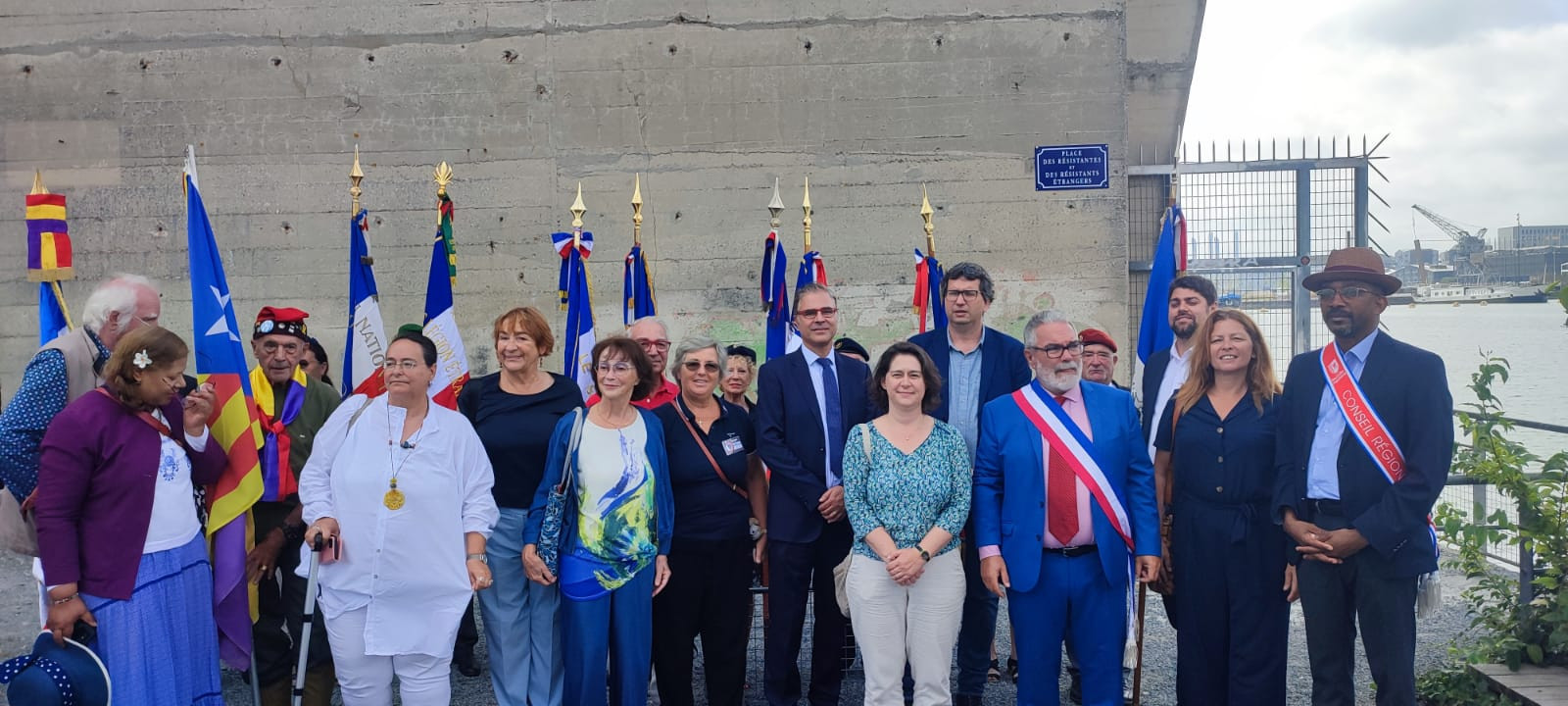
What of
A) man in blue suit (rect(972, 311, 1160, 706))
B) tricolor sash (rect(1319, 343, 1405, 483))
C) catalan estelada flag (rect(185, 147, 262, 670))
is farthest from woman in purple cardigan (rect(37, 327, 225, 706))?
tricolor sash (rect(1319, 343, 1405, 483))

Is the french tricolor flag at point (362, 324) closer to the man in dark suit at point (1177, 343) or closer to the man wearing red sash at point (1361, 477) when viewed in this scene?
the man in dark suit at point (1177, 343)

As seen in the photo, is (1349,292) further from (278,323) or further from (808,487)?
(278,323)

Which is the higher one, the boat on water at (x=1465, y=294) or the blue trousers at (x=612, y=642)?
the boat on water at (x=1465, y=294)

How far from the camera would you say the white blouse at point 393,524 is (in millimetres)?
3500

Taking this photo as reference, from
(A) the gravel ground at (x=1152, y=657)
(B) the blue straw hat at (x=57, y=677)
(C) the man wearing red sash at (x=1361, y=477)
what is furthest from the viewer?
(A) the gravel ground at (x=1152, y=657)

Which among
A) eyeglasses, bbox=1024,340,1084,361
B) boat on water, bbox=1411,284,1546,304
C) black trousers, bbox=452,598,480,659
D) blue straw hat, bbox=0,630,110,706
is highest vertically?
boat on water, bbox=1411,284,1546,304

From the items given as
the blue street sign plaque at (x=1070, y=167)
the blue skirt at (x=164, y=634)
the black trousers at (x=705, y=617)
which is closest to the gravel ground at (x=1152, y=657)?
the black trousers at (x=705, y=617)

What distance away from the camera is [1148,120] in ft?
30.0

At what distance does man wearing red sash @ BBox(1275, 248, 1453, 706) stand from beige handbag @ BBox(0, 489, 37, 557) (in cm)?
436

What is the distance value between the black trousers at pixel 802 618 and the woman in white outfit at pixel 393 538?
1.21m

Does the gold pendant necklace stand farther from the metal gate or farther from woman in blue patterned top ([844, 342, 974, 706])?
the metal gate

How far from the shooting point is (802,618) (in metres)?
4.23

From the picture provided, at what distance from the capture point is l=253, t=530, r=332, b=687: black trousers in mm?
4039

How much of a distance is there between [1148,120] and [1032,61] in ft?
5.73
